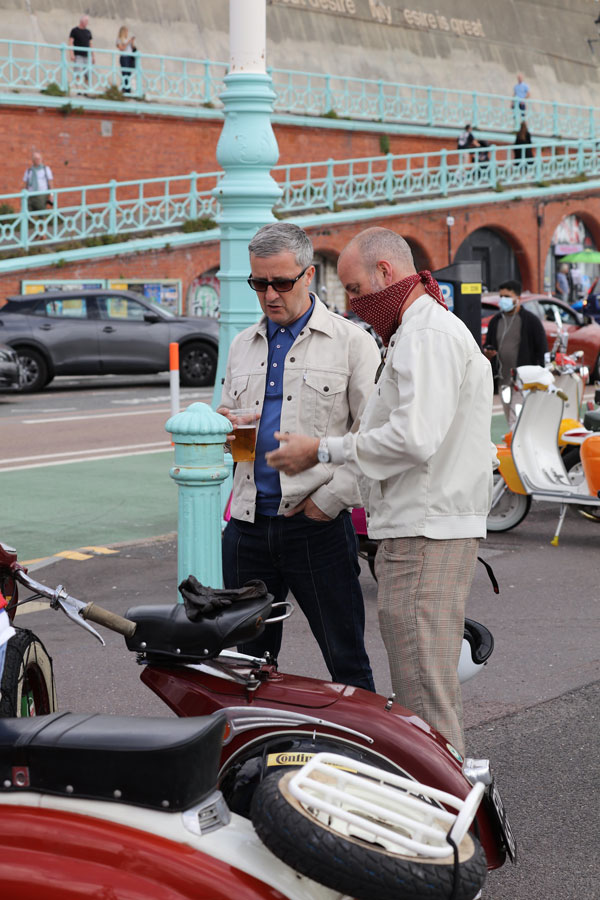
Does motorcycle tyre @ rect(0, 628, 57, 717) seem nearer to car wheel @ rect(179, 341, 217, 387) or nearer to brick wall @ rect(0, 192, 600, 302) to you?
car wheel @ rect(179, 341, 217, 387)

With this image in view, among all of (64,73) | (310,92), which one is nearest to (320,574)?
(64,73)

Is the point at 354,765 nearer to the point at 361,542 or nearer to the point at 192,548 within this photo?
the point at 192,548

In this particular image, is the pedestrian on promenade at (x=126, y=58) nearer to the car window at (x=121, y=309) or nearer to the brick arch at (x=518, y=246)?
the brick arch at (x=518, y=246)

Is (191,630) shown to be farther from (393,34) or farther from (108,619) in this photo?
(393,34)

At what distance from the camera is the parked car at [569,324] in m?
22.1

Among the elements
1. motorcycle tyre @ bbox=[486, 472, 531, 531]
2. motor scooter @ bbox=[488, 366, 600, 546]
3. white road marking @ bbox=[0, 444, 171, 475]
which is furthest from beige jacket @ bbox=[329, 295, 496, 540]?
white road marking @ bbox=[0, 444, 171, 475]

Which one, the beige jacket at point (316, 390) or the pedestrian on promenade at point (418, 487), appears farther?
the beige jacket at point (316, 390)

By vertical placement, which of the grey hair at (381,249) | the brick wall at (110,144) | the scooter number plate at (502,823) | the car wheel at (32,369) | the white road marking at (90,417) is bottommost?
the white road marking at (90,417)

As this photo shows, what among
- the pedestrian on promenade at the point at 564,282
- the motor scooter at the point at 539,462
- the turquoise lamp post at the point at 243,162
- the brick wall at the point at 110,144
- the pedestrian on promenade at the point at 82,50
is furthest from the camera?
the pedestrian on promenade at the point at 564,282

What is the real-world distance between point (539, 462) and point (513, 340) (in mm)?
4085

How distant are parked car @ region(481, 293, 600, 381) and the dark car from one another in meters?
4.94

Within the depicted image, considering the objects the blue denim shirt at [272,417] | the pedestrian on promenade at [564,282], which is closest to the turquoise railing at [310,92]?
the pedestrian on promenade at [564,282]

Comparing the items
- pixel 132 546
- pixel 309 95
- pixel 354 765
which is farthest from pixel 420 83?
pixel 354 765

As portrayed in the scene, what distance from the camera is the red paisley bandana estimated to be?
3766mm
